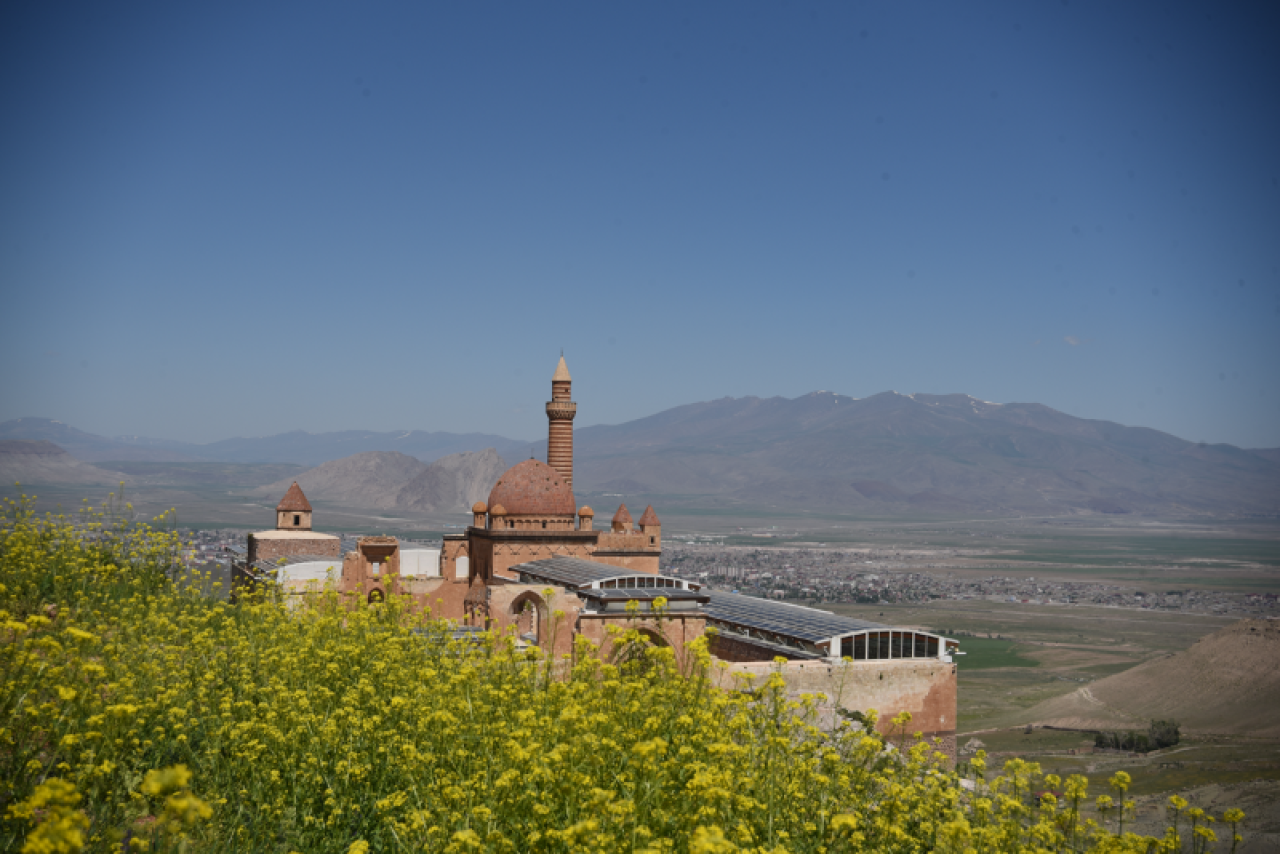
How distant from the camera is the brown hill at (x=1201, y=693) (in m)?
50.5

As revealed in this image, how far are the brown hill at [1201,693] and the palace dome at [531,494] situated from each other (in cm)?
3240

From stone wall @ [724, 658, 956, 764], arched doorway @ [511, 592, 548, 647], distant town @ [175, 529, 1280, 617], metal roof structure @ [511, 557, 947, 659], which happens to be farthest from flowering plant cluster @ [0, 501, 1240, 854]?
distant town @ [175, 529, 1280, 617]

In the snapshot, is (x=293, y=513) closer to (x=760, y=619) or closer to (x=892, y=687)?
(x=760, y=619)

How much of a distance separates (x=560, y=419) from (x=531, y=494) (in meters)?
8.09

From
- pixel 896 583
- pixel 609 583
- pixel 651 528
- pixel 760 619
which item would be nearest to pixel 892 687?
pixel 760 619

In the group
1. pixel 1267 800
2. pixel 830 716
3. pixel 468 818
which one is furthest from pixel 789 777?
pixel 1267 800

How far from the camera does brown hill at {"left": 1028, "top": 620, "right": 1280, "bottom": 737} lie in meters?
50.5

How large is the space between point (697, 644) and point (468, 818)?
2.87 meters

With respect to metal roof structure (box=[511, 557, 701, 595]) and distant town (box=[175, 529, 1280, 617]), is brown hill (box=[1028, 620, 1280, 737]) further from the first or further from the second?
distant town (box=[175, 529, 1280, 617])

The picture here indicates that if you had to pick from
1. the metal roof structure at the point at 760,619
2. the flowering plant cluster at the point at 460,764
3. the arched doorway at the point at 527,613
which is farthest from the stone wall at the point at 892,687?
the flowering plant cluster at the point at 460,764

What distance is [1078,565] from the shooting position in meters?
172

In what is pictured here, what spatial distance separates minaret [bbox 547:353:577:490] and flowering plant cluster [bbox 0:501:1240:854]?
34.7m

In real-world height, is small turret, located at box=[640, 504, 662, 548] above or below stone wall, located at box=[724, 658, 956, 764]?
above

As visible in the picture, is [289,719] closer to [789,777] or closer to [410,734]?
[410,734]
